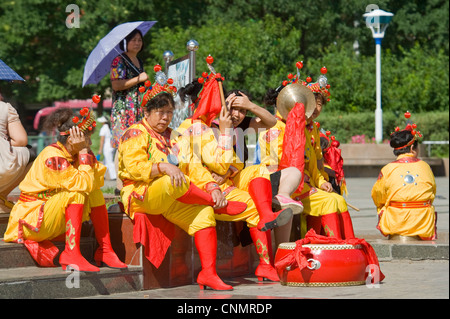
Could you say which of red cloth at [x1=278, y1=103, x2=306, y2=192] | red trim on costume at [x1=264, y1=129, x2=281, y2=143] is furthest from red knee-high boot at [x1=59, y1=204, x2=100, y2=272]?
red trim on costume at [x1=264, y1=129, x2=281, y2=143]

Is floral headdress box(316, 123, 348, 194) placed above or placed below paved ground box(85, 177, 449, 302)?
above

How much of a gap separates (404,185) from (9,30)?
2408cm

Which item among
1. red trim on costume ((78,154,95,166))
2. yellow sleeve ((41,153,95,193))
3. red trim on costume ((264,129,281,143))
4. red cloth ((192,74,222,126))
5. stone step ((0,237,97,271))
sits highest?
red cloth ((192,74,222,126))

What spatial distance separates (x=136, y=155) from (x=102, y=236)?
0.68 meters

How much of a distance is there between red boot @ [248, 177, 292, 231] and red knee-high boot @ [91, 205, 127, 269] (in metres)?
1.16

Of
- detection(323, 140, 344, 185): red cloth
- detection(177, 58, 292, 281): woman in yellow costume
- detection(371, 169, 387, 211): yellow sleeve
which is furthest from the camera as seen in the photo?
detection(371, 169, 387, 211): yellow sleeve

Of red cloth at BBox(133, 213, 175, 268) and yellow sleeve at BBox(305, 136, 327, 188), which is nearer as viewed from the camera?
red cloth at BBox(133, 213, 175, 268)

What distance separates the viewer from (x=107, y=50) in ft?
30.9

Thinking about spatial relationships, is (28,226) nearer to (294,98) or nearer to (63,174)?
(63,174)

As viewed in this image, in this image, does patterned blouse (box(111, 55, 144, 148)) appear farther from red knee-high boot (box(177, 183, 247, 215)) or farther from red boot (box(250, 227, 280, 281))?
red knee-high boot (box(177, 183, 247, 215))

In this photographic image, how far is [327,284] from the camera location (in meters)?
7.06

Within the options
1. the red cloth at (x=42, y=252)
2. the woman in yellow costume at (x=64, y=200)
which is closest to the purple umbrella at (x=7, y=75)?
the woman in yellow costume at (x=64, y=200)

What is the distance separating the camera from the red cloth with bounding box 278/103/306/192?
7.80 metres

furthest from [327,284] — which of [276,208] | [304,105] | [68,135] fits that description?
[68,135]
